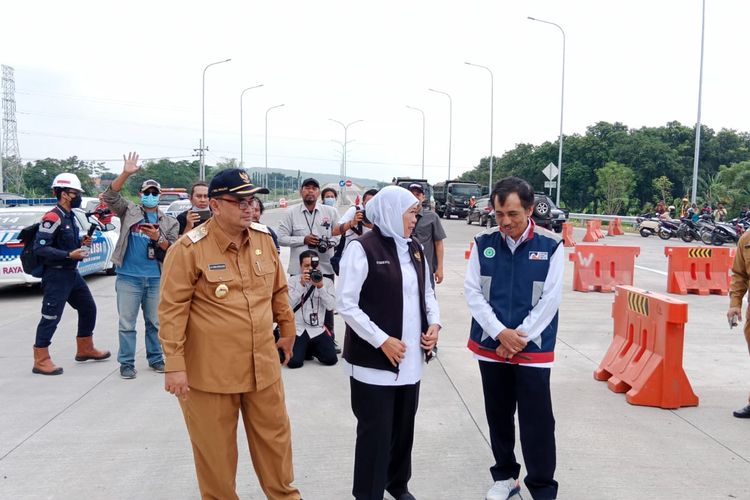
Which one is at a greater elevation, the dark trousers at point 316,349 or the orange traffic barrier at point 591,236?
the orange traffic barrier at point 591,236

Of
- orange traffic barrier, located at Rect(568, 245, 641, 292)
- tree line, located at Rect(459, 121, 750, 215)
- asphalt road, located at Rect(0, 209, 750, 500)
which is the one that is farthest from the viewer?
tree line, located at Rect(459, 121, 750, 215)

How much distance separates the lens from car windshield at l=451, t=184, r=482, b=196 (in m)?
43.5

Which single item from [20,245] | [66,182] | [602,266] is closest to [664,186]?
[602,266]

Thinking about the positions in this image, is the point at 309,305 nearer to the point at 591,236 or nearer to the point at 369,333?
the point at 369,333

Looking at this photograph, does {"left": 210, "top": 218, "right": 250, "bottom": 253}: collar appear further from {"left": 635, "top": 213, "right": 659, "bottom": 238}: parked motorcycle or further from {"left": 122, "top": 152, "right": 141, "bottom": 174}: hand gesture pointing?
{"left": 635, "top": 213, "right": 659, "bottom": 238}: parked motorcycle

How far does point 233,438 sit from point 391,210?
Result: 1408 millimetres

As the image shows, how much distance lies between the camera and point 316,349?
7180 millimetres

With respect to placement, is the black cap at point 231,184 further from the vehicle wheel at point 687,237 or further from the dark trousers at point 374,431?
the vehicle wheel at point 687,237

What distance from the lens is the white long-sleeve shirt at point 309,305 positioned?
7035 mm

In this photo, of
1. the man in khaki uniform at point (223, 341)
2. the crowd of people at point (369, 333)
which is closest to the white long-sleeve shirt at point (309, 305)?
the crowd of people at point (369, 333)

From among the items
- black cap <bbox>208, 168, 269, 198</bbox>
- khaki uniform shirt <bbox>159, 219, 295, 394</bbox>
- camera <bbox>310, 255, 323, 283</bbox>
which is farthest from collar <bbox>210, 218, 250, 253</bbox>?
camera <bbox>310, 255, 323, 283</bbox>

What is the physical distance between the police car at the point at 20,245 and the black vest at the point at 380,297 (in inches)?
303

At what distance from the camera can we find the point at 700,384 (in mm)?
6500

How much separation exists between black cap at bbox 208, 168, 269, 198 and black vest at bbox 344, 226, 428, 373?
65cm
